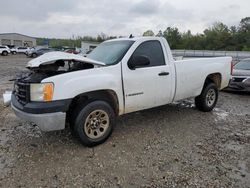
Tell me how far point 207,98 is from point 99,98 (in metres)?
3.33

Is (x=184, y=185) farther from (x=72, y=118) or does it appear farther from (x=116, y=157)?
(x=72, y=118)

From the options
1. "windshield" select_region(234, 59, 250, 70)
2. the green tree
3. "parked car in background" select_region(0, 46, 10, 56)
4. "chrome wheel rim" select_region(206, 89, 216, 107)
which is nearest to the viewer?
"chrome wheel rim" select_region(206, 89, 216, 107)

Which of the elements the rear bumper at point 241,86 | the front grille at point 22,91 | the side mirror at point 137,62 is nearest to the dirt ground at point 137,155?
the front grille at point 22,91

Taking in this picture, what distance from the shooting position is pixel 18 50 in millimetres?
48750

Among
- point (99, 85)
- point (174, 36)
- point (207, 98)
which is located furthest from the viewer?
point (174, 36)

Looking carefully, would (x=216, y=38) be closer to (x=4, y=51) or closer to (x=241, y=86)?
(x=4, y=51)

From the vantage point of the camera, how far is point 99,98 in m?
4.30

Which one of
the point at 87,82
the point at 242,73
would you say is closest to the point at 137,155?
the point at 87,82

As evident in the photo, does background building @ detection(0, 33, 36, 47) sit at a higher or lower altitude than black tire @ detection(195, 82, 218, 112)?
higher

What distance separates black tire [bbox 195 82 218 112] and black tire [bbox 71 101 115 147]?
2882 millimetres

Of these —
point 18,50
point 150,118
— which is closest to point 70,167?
point 150,118

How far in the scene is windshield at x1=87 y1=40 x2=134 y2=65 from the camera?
463 cm

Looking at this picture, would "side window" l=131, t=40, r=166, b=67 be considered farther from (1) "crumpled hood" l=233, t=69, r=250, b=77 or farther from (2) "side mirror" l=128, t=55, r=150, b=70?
(1) "crumpled hood" l=233, t=69, r=250, b=77

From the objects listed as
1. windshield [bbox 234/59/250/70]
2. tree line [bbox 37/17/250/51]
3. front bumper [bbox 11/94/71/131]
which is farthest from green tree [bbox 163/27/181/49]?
front bumper [bbox 11/94/71/131]
